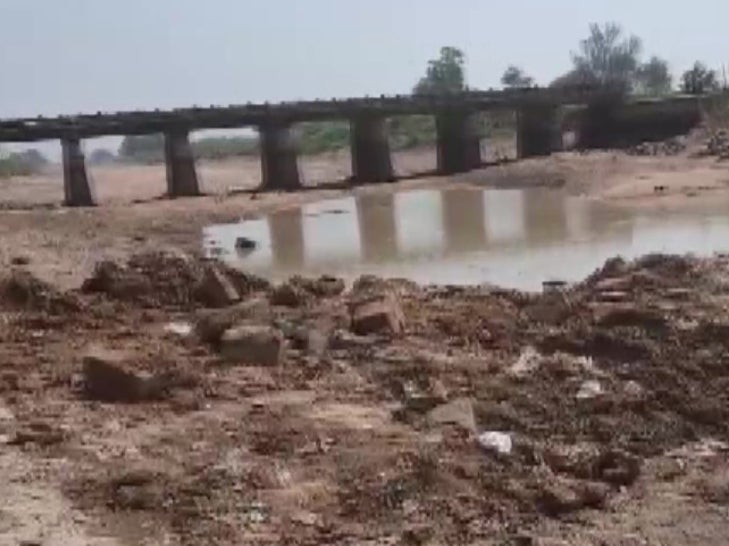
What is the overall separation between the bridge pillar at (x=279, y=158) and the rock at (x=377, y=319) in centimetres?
3303

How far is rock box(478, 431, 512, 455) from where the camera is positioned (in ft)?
23.7

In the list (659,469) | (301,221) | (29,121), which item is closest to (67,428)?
(659,469)

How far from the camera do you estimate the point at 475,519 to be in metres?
6.29

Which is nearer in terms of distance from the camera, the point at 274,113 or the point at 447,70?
the point at 274,113

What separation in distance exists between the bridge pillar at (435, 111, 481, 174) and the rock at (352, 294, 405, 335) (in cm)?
3724

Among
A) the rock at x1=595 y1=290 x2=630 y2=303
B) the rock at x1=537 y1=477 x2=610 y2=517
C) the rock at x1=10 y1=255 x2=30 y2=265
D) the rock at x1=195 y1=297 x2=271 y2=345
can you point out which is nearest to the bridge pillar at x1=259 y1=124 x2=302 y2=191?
the rock at x1=10 y1=255 x2=30 y2=265

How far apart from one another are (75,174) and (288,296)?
29.2m

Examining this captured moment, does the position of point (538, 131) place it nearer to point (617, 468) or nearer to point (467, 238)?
point (467, 238)

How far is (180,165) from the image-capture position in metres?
42.1

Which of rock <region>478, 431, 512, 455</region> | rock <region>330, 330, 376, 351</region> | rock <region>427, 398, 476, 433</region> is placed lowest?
rock <region>478, 431, 512, 455</region>

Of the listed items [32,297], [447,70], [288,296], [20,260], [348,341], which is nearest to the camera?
[348,341]

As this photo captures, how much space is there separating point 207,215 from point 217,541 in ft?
92.8

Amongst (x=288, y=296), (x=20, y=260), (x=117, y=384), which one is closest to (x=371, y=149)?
(x=20, y=260)

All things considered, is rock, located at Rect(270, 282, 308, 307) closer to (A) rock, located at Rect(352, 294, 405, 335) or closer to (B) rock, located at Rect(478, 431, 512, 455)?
(A) rock, located at Rect(352, 294, 405, 335)
